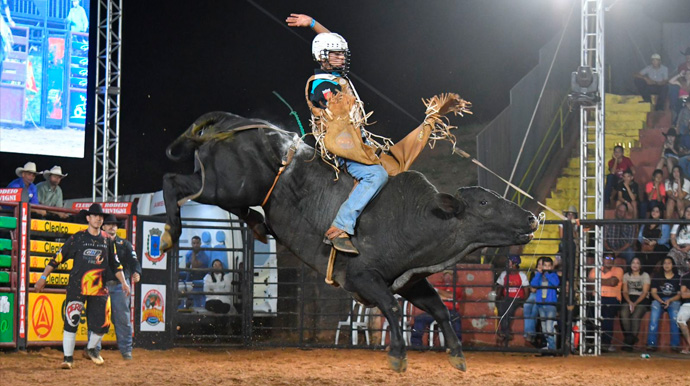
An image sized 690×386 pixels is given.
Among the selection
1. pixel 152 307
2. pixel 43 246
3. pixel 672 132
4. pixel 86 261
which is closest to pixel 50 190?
pixel 43 246

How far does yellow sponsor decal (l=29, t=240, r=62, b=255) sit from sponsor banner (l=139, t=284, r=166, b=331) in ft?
4.57

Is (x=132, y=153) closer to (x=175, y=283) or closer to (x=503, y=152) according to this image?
(x=175, y=283)

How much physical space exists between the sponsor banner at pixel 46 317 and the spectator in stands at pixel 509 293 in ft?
17.9

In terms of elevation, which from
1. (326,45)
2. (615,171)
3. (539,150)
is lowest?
(615,171)

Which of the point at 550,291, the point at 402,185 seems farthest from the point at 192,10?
the point at 402,185

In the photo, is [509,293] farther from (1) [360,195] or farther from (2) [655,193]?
(1) [360,195]

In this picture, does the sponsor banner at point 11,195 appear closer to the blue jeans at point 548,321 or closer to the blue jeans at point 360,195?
the blue jeans at point 360,195

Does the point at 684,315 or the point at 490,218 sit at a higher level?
the point at 490,218

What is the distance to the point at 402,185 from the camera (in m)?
5.75

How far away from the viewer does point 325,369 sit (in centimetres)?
868

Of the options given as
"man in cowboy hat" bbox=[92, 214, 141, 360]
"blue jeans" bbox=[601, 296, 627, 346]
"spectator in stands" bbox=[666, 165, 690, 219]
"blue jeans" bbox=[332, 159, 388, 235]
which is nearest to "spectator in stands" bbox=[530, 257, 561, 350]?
"blue jeans" bbox=[601, 296, 627, 346]

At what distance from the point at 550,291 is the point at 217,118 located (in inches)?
267

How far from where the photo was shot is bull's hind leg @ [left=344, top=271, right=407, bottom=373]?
5.48 meters

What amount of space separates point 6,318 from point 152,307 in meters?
2.23
